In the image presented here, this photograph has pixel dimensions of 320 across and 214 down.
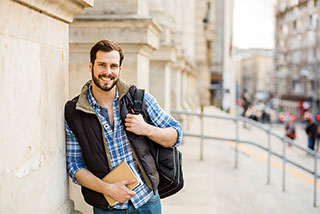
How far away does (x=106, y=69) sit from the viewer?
2.41 m

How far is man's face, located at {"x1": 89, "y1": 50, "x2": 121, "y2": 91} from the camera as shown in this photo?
7.89 feet

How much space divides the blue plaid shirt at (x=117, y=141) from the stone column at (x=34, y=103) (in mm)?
59

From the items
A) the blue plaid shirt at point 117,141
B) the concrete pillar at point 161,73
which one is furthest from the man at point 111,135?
the concrete pillar at point 161,73

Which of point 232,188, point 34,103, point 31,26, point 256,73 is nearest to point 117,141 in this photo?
point 34,103

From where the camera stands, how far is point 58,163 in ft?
8.27

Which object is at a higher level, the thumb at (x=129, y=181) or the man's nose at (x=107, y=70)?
the man's nose at (x=107, y=70)

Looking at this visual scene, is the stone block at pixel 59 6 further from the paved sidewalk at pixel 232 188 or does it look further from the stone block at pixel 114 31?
the paved sidewalk at pixel 232 188

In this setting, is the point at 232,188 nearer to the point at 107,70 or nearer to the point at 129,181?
the point at 129,181

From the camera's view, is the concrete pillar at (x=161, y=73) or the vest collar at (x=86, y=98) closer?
the vest collar at (x=86, y=98)

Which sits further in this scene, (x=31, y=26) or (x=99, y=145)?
(x=99, y=145)

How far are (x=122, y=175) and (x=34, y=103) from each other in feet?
2.05

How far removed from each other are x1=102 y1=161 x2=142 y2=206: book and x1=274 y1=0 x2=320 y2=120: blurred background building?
45695 millimetres

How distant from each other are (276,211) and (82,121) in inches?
190

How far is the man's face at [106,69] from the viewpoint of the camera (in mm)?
2404
